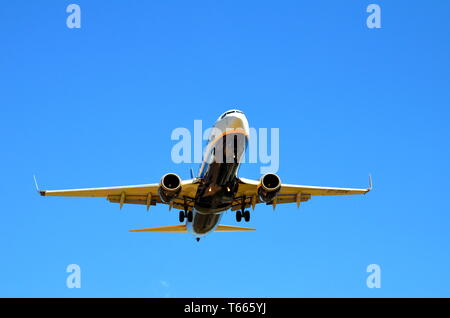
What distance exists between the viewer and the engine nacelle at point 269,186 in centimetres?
3172

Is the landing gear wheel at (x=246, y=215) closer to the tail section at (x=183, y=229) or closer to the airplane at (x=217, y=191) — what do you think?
the airplane at (x=217, y=191)

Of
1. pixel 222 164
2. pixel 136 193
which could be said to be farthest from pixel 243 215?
pixel 136 193

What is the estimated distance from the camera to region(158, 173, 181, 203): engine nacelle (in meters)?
31.4

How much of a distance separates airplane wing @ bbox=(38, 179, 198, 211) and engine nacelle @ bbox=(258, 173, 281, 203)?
3458mm

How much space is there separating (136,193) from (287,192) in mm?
8885

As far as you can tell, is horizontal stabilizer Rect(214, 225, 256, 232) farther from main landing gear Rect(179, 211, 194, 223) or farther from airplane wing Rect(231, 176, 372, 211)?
main landing gear Rect(179, 211, 194, 223)

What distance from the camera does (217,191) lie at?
105 ft

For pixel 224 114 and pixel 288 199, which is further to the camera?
pixel 288 199

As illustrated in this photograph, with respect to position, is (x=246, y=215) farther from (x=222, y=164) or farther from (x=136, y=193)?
(x=136, y=193)
